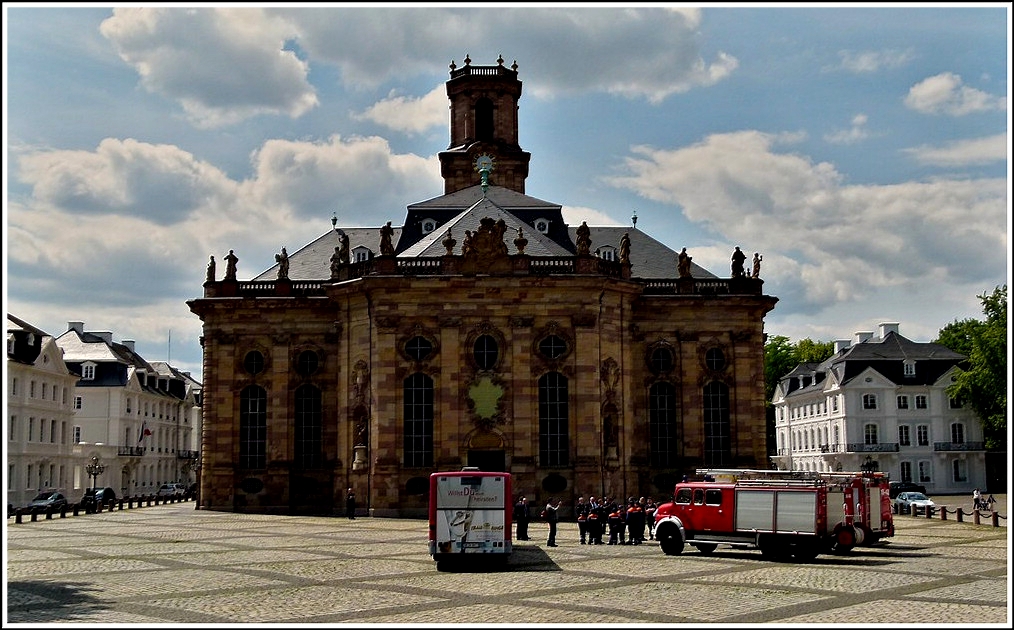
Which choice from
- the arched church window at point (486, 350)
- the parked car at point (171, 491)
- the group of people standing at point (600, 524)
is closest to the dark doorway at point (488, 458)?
the arched church window at point (486, 350)

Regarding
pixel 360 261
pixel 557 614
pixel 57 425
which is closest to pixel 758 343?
pixel 360 261

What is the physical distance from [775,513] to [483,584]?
10973 mm

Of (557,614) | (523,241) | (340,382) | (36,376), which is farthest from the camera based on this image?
(36,376)

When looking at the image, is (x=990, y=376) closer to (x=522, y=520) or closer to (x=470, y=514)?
(x=522, y=520)

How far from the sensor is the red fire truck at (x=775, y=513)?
107 ft

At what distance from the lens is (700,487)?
115ft

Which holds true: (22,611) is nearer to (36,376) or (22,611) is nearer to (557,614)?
(557,614)

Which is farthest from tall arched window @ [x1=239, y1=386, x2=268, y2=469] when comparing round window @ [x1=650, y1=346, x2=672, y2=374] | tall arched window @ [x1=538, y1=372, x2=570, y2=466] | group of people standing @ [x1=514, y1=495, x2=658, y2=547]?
group of people standing @ [x1=514, y1=495, x2=658, y2=547]

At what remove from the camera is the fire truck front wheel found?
115 feet

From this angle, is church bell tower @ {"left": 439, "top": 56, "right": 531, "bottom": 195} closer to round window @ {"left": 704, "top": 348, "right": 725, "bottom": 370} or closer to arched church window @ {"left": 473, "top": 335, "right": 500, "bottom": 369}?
round window @ {"left": 704, "top": 348, "right": 725, "bottom": 370}

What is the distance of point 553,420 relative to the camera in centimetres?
5372

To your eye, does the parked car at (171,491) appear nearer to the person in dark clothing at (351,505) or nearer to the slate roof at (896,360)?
the person in dark clothing at (351,505)

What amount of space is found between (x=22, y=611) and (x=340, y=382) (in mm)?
35827

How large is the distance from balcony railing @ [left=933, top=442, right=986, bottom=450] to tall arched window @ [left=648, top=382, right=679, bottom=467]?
42233mm
